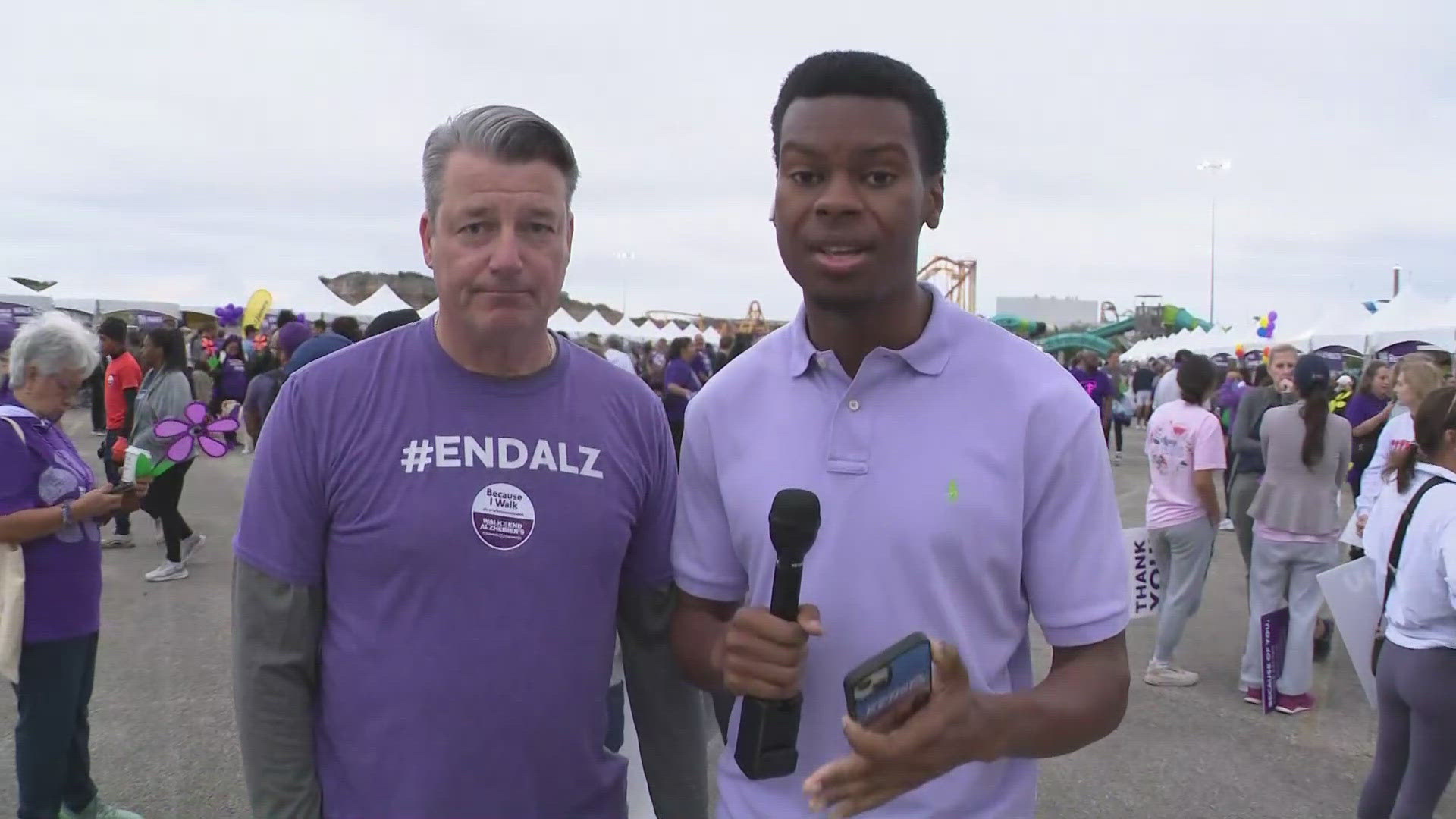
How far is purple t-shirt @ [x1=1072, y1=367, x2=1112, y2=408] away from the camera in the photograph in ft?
44.8

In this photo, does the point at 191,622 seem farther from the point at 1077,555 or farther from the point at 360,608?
the point at 1077,555

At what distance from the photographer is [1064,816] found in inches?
162

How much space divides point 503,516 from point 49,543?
8.46 feet

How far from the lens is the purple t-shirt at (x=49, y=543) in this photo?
3312mm

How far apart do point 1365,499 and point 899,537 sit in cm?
577

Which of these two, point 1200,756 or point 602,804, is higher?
point 602,804

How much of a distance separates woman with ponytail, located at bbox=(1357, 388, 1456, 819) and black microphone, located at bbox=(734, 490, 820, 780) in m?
2.83

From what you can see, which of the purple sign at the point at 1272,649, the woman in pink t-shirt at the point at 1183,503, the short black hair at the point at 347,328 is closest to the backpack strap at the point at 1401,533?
the purple sign at the point at 1272,649

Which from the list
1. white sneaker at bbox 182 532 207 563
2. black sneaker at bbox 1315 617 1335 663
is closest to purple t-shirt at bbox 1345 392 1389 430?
Answer: black sneaker at bbox 1315 617 1335 663

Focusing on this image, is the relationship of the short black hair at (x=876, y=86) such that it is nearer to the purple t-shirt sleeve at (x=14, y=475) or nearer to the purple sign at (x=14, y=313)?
the purple t-shirt sleeve at (x=14, y=475)

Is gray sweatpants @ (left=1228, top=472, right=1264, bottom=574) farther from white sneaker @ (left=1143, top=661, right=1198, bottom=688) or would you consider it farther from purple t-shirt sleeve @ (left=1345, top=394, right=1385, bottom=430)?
purple t-shirt sleeve @ (left=1345, top=394, right=1385, bottom=430)

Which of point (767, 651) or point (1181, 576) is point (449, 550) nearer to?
point (767, 651)

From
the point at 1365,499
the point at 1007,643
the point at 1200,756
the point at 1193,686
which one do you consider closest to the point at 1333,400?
the point at 1365,499

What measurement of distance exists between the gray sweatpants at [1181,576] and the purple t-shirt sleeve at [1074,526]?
4751 millimetres
